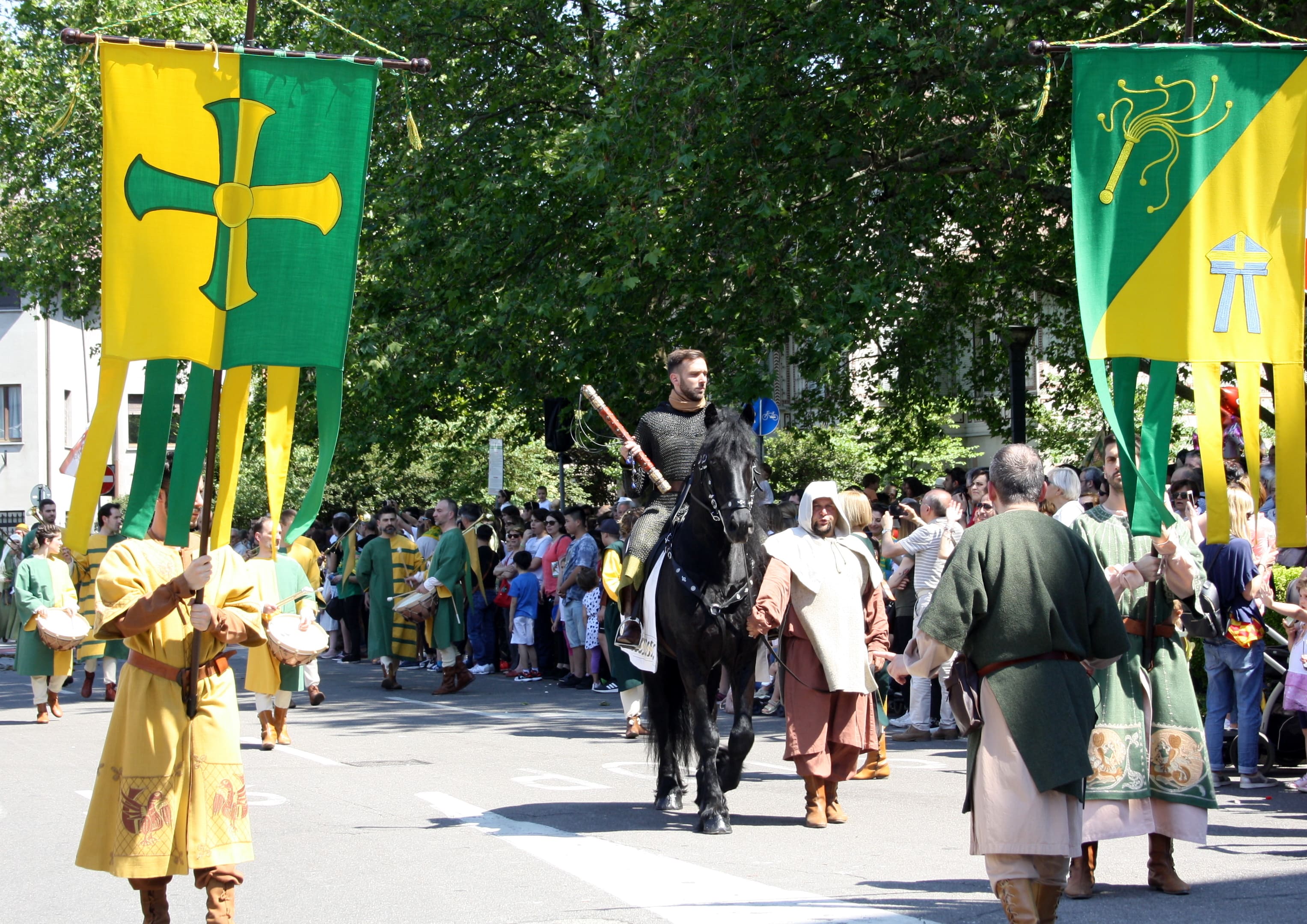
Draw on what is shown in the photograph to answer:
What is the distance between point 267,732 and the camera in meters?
13.1

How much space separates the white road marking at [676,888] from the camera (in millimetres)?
6422

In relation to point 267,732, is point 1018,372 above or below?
above

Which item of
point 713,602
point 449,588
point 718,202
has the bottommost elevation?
point 449,588

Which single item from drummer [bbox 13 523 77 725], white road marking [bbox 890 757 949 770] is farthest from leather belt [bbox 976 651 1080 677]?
drummer [bbox 13 523 77 725]

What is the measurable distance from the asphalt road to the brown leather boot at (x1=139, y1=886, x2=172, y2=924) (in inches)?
37.5

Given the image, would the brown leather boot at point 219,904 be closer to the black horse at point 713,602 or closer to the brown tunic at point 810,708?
the black horse at point 713,602

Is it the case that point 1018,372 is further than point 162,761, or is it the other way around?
point 1018,372

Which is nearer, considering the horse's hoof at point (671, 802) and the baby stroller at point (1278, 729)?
the horse's hoof at point (671, 802)

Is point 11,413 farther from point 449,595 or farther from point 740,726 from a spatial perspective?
point 740,726

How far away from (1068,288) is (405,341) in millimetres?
9461

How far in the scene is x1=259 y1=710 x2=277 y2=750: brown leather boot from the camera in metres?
13.0

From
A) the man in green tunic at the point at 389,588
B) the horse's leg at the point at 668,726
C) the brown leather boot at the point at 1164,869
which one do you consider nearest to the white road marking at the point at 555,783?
the horse's leg at the point at 668,726

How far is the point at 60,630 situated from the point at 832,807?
16.3 feet

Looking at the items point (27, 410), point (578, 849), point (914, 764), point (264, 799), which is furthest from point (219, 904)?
point (27, 410)
